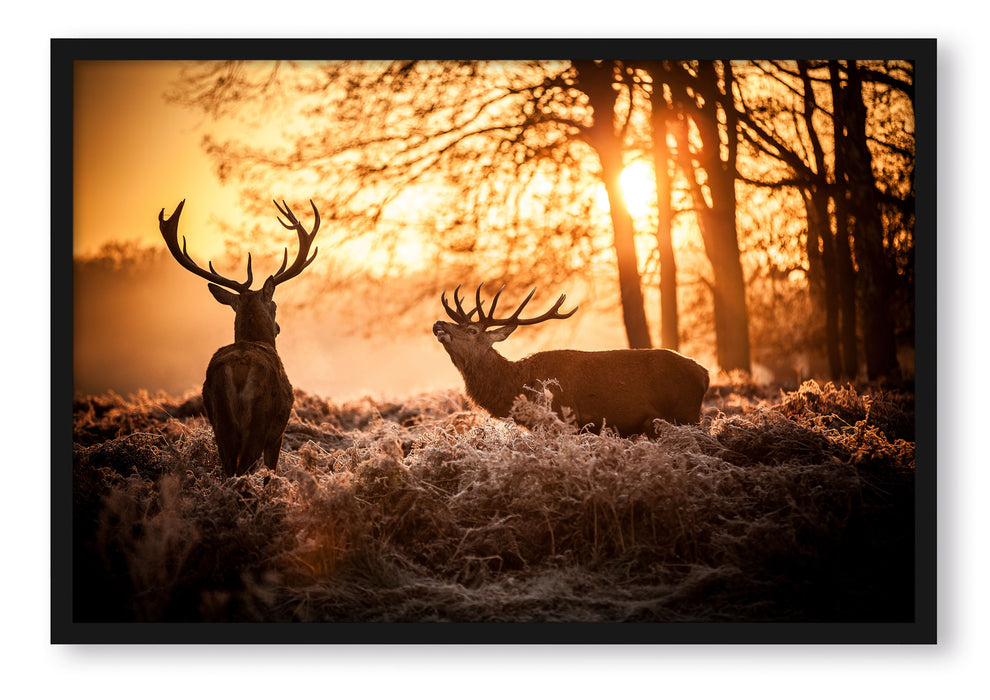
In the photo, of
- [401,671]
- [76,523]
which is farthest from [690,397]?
[76,523]

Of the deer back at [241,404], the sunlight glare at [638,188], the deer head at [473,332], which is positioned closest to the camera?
the deer back at [241,404]

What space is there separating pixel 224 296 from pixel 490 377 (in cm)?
219

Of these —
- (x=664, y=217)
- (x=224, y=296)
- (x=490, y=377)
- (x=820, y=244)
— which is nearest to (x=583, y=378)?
(x=490, y=377)

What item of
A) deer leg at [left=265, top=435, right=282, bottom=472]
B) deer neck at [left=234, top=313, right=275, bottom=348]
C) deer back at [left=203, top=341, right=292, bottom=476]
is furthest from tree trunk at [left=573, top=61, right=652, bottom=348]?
deer leg at [left=265, top=435, right=282, bottom=472]

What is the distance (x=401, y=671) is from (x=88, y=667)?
193 centimetres

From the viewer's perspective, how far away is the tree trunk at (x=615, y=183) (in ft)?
22.9

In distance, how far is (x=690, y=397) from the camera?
7.20 m

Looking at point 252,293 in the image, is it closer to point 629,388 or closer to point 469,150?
point 469,150

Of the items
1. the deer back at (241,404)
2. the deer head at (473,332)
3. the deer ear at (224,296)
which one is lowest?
the deer back at (241,404)

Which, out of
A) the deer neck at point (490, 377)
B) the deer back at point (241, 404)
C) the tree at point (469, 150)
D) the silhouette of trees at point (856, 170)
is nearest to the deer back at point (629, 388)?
the deer neck at point (490, 377)

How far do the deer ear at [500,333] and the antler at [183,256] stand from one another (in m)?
1.96

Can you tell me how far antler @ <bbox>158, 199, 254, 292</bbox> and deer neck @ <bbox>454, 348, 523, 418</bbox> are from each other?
180cm

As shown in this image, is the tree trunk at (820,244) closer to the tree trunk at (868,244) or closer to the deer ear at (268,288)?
the tree trunk at (868,244)
